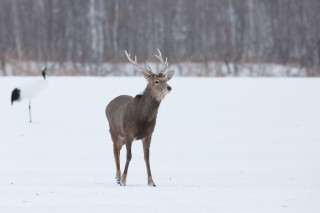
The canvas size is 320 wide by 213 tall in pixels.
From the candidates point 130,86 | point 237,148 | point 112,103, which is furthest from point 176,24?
point 112,103

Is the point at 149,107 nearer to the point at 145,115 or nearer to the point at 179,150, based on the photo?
the point at 145,115

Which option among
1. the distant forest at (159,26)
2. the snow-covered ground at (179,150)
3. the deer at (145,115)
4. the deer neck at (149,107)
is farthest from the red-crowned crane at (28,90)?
the distant forest at (159,26)

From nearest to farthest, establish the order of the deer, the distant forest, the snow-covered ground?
the snow-covered ground, the deer, the distant forest

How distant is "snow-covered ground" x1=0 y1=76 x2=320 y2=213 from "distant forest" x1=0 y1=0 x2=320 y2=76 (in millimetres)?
13698

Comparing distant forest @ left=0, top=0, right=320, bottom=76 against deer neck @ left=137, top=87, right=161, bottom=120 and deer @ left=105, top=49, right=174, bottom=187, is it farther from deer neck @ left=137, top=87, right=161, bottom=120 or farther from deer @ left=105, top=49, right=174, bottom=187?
deer neck @ left=137, top=87, right=161, bottom=120

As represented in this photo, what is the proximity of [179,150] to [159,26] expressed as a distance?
2589 cm

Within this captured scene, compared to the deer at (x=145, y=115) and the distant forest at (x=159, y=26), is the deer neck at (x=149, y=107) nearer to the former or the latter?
the deer at (x=145, y=115)

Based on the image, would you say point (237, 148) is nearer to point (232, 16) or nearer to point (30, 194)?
point (30, 194)

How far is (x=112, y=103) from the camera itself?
37.2ft

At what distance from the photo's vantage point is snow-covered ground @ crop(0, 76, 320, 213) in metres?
8.97

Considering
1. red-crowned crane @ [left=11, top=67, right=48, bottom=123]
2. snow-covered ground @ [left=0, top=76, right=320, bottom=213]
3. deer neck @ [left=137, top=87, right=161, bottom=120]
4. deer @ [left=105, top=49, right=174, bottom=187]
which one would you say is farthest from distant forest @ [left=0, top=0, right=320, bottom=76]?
deer neck @ [left=137, top=87, right=161, bottom=120]

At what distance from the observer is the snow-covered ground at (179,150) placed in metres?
8.97

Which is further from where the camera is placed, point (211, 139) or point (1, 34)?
point (1, 34)

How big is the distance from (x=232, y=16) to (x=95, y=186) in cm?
3212
